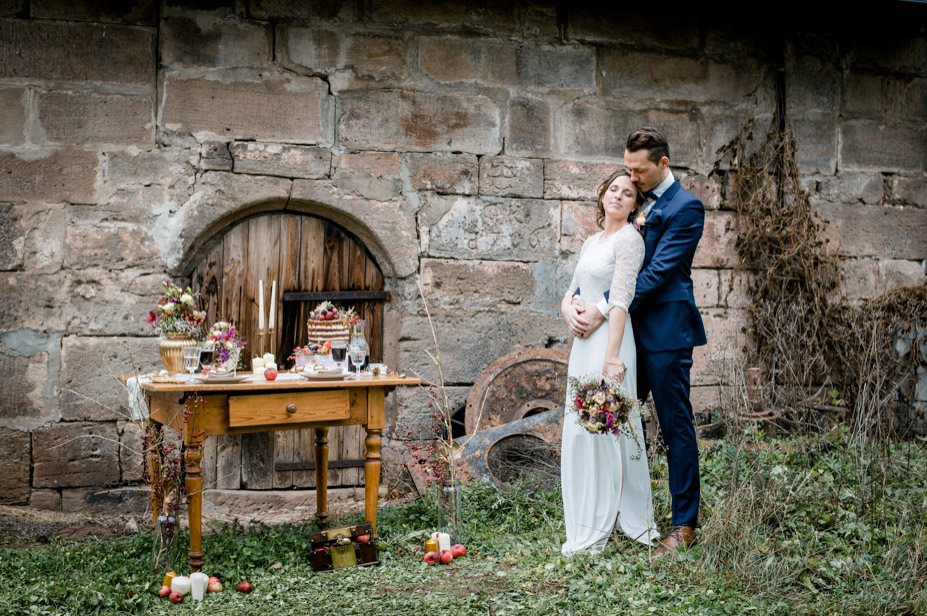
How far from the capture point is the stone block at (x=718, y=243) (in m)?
6.07

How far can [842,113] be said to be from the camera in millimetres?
6336

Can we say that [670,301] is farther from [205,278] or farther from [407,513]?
[205,278]

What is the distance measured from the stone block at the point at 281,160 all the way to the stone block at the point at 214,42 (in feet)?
1.82

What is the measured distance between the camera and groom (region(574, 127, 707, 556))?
379cm

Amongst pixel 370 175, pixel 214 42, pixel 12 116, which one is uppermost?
pixel 214 42

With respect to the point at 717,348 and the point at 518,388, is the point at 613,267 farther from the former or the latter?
the point at 717,348

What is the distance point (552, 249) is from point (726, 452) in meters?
1.83

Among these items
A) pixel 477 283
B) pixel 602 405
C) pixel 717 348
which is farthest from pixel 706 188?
pixel 602 405

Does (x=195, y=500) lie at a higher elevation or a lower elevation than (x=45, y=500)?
higher

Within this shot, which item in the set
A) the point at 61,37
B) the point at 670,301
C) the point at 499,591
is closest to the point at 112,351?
the point at 61,37

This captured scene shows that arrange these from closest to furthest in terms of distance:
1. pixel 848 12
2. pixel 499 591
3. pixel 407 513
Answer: pixel 499 591 < pixel 407 513 < pixel 848 12

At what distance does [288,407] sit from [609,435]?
1.54 m

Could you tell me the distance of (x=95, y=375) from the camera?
515 centimetres

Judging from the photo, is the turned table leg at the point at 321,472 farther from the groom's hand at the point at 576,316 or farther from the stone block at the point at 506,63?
the stone block at the point at 506,63
